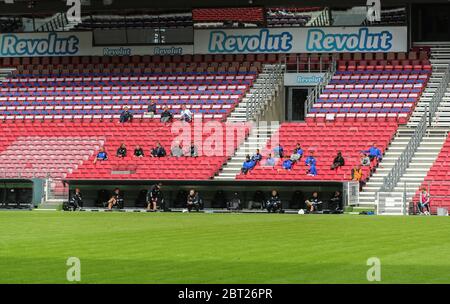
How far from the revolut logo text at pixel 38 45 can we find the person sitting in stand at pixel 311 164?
2058 centimetres

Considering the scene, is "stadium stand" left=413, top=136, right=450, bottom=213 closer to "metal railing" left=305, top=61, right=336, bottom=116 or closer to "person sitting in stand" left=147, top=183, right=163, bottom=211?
"metal railing" left=305, top=61, right=336, bottom=116

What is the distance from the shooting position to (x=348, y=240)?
27312 mm

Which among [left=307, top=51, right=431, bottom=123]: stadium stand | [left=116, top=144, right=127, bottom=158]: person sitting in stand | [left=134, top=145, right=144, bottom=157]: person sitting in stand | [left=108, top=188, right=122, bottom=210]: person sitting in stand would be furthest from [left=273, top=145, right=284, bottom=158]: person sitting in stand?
[left=108, top=188, right=122, bottom=210]: person sitting in stand

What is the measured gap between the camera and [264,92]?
62.2 meters

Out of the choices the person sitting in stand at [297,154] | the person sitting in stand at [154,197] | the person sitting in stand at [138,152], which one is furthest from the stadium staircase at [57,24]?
the person sitting in stand at [154,197]

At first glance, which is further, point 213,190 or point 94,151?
point 94,151

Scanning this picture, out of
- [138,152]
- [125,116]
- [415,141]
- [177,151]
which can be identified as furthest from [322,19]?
[138,152]

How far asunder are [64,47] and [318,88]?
1587 centimetres

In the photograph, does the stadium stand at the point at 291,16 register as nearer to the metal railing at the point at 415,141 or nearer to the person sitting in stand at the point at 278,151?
the metal railing at the point at 415,141

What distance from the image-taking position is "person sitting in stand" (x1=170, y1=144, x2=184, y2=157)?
55156 mm

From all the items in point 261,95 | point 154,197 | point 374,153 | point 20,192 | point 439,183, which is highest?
point 261,95

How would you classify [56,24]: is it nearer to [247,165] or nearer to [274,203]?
[247,165]

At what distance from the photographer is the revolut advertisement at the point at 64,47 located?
66.5 meters
